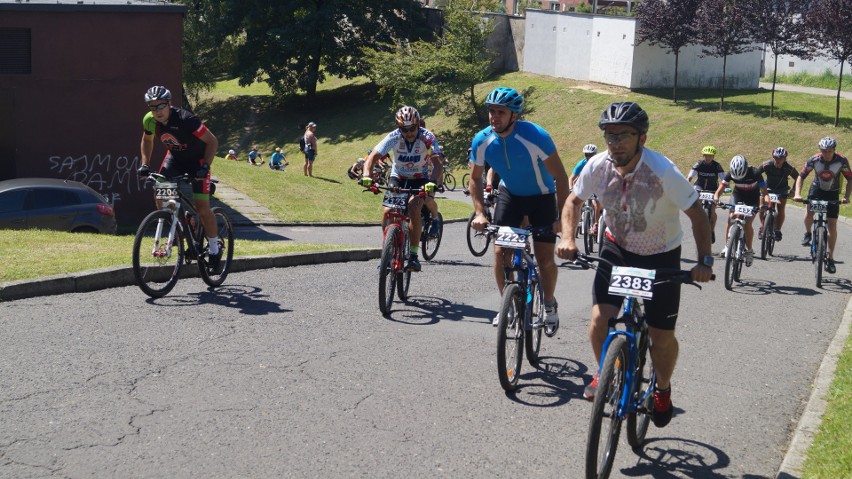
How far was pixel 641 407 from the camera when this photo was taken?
573 centimetres

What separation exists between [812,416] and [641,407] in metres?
1.86

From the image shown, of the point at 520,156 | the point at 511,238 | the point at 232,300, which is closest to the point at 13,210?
the point at 232,300

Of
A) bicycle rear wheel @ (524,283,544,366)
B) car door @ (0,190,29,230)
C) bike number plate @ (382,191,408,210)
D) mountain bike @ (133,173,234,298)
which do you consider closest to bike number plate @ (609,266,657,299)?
bicycle rear wheel @ (524,283,544,366)

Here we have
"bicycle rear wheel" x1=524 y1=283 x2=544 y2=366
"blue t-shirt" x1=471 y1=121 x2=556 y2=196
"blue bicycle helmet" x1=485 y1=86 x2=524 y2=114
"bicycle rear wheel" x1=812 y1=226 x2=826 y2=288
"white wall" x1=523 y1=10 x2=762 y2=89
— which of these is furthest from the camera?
"white wall" x1=523 y1=10 x2=762 y2=89

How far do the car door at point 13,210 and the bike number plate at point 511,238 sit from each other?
11750 millimetres

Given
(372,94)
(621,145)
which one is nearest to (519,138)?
(621,145)

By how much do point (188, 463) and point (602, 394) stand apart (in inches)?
87.4

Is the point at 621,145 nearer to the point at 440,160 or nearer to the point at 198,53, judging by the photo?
the point at 440,160

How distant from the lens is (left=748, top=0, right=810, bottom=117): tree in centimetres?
3478

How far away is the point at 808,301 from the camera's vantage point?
12.9m

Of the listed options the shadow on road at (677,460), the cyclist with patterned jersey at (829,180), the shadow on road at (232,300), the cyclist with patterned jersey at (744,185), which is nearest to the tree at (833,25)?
the cyclist with patterned jersey at (829,180)

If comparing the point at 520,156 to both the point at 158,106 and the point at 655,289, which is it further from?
Answer: the point at 158,106

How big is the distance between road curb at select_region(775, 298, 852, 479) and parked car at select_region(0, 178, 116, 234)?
12004 millimetres

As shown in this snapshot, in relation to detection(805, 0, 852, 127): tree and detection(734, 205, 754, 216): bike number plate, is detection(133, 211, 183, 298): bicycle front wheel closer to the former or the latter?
detection(734, 205, 754, 216): bike number plate
